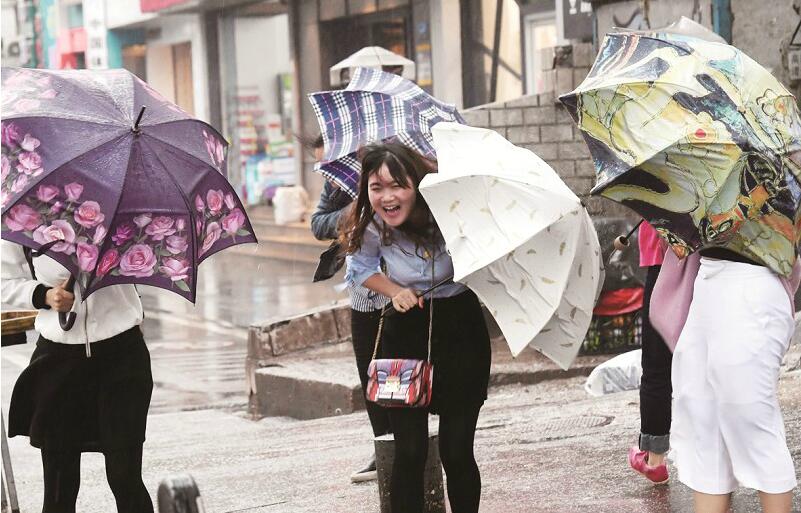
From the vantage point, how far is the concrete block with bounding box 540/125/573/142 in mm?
13109

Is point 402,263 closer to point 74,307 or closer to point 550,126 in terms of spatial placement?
point 74,307

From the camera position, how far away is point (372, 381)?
4660 mm

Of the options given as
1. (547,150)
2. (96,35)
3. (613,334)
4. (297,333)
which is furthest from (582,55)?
(96,35)

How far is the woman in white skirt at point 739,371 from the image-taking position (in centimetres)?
420

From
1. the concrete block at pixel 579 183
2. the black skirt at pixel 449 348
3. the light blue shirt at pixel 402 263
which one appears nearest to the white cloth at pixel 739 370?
the black skirt at pixel 449 348

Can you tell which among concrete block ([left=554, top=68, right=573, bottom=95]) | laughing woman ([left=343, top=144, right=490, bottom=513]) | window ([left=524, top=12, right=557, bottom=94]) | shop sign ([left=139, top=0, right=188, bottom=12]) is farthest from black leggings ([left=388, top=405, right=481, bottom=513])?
shop sign ([left=139, top=0, right=188, bottom=12])

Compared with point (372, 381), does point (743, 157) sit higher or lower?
higher

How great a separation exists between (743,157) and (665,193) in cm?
26

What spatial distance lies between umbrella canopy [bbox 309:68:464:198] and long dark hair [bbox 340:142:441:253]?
1.75 feet

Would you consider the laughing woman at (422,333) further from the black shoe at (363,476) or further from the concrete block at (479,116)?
the concrete block at (479,116)

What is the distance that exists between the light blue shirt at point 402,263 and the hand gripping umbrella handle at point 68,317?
3.34 feet

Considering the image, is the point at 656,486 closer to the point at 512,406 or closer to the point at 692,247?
the point at 692,247

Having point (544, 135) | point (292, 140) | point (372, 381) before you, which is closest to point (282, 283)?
point (544, 135)

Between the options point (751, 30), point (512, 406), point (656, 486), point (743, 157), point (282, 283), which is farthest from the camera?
point (282, 283)
